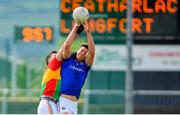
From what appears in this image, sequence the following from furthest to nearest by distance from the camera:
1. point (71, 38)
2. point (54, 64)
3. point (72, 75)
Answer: point (54, 64) → point (72, 75) → point (71, 38)

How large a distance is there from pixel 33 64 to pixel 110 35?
1.94 meters

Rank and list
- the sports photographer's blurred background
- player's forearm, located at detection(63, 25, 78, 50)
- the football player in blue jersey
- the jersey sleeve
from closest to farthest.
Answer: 1. player's forearm, located at detection(63, 25, 78, 50)
2. the football player in blue jersey
3. the jersey sleeve
4. the sports photographer's blurred background

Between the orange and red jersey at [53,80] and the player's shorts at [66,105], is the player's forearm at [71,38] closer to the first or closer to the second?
the orange and red jersey at [53,80]

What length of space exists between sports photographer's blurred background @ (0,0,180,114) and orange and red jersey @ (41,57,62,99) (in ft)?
20.3

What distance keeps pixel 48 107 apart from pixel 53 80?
1.02ft

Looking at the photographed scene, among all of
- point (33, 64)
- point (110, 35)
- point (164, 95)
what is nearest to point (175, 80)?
point (164, 95)

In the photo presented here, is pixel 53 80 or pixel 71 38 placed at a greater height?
pixel 71 38

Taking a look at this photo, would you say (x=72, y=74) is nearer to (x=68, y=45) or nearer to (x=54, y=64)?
(x=54, y=64)

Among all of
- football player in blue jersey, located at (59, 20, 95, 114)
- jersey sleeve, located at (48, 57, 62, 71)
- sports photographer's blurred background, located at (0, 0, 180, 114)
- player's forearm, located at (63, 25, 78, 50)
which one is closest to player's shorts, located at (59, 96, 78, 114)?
football player in blue jersey, located at (59, 20, 95, 114)

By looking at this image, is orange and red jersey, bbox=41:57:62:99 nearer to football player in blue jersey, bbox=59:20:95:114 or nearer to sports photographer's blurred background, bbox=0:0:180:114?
football player in blue jersey, bbox=59:20:95:114

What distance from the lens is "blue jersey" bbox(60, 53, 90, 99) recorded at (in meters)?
9.07

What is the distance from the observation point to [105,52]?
16.4 m

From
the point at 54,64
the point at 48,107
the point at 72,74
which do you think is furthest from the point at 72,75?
the point at 48,107

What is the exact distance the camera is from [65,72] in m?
9.09
